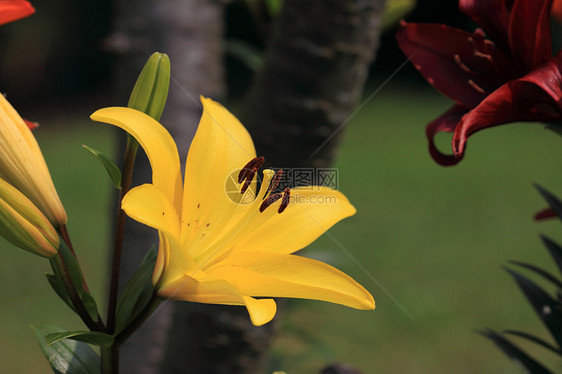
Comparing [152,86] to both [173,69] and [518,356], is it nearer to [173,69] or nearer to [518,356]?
[518,356]

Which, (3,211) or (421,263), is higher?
(3,211)

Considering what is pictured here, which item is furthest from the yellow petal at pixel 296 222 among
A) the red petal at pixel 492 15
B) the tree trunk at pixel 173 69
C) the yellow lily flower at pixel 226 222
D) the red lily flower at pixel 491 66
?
the tree trunk at pixel 173 69

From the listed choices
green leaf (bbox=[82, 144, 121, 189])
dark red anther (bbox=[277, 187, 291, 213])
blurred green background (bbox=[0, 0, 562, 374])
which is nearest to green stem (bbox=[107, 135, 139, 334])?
green leaf (bbox=[82, 144, 121, 189])

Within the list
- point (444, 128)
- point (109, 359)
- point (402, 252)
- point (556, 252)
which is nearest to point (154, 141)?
point (109, 359)

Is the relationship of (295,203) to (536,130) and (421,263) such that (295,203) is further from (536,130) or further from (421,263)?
(536,130)

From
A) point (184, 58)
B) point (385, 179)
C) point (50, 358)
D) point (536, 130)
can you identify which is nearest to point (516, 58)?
point (50, 358)

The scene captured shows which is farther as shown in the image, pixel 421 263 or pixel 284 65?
pixel 421 263
